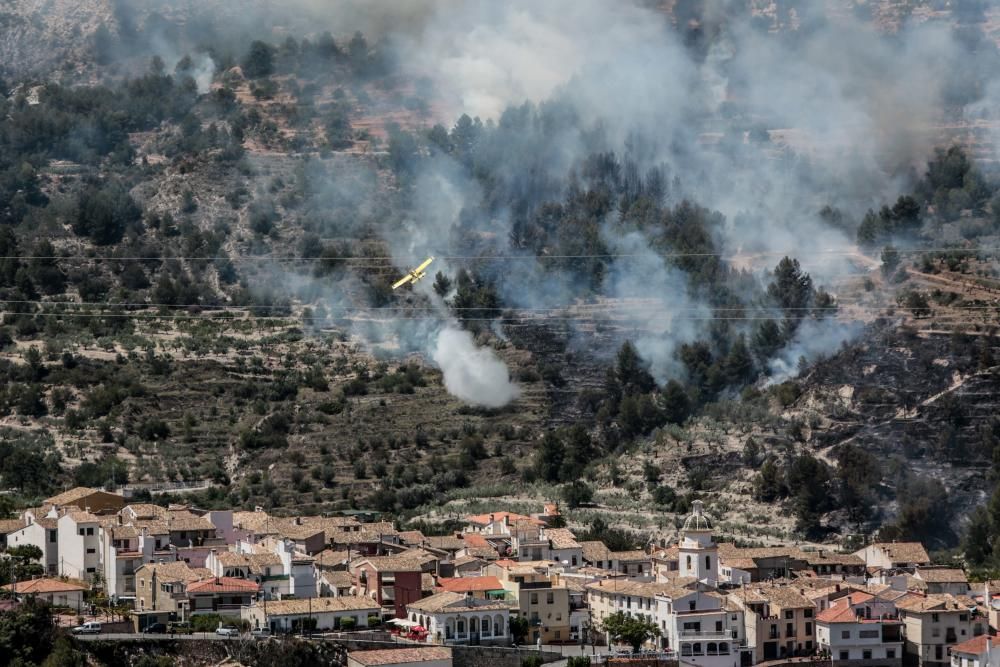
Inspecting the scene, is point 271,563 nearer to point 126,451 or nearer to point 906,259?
point 126,451

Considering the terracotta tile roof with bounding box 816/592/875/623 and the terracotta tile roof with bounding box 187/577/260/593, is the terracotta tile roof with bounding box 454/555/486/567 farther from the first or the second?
the terracotta tile roof with bounding box 816/592/875/623

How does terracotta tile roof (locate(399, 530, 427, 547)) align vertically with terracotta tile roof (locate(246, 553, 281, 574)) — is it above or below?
above

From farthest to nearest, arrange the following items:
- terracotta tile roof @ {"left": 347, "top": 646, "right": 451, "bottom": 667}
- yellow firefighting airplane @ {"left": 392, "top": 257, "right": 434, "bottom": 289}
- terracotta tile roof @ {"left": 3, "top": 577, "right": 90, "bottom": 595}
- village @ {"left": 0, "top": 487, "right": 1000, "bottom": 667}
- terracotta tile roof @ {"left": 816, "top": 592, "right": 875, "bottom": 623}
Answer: yellow firefighting airplane @ {"left": 392, "top": 257, "right": 434, "bottom": 289}, terracotta tile roof @ {"left": 816, "top": 592, "right": 875, "bottom": 623}, terracotta tile roof @ {"left": 3, "top": 577, "right": 90, "bottom": 595}, village @ {"left": 0, "top": 487, "right": 1000, "bottom": 667}, terracotta tile roof @ {"left": 347, "top": 646, "right": 451, "bottom": 667}

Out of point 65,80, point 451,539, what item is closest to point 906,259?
point 451,539

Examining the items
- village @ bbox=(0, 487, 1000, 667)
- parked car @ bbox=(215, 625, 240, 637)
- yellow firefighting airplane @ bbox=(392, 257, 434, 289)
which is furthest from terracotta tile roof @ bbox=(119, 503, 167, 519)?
yellow firefighting airplane @ bbox=(392, 257, 434, 289)

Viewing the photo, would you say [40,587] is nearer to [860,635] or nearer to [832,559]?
[860,635]

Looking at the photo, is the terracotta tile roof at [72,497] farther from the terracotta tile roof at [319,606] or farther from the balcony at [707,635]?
the balcony at [707,635]
